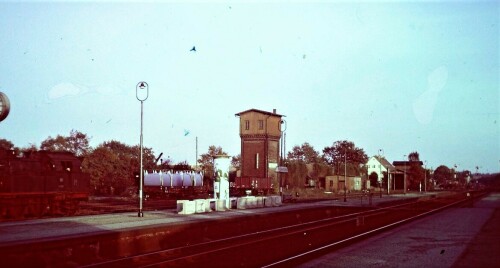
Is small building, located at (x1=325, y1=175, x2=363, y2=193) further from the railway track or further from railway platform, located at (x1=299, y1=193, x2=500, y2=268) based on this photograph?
the railway track

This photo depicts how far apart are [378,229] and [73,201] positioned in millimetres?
18913

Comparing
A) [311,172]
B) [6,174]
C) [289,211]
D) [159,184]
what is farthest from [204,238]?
[311,172]

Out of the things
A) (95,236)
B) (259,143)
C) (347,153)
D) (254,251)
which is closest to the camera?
(254,251)

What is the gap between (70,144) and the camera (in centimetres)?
9981

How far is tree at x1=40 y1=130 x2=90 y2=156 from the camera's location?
95.3 meters

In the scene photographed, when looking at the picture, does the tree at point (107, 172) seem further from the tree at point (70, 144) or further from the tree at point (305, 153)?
the tree at point (305, 153)

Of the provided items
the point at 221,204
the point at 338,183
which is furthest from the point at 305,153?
the point at 221,204

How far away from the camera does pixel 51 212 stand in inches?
1300

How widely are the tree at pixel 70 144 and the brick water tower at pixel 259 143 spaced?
29403mm

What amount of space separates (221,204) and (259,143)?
41.9 m

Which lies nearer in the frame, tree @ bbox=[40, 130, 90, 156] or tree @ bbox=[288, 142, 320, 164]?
tree @ bbox=[40, 130, 90, 156]

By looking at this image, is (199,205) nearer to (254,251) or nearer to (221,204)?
(221,204)

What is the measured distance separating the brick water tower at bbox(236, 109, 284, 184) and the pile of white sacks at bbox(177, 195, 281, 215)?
30.6m

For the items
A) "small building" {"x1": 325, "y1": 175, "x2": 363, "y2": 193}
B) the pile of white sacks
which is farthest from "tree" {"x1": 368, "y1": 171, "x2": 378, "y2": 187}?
the pile of white sacks
